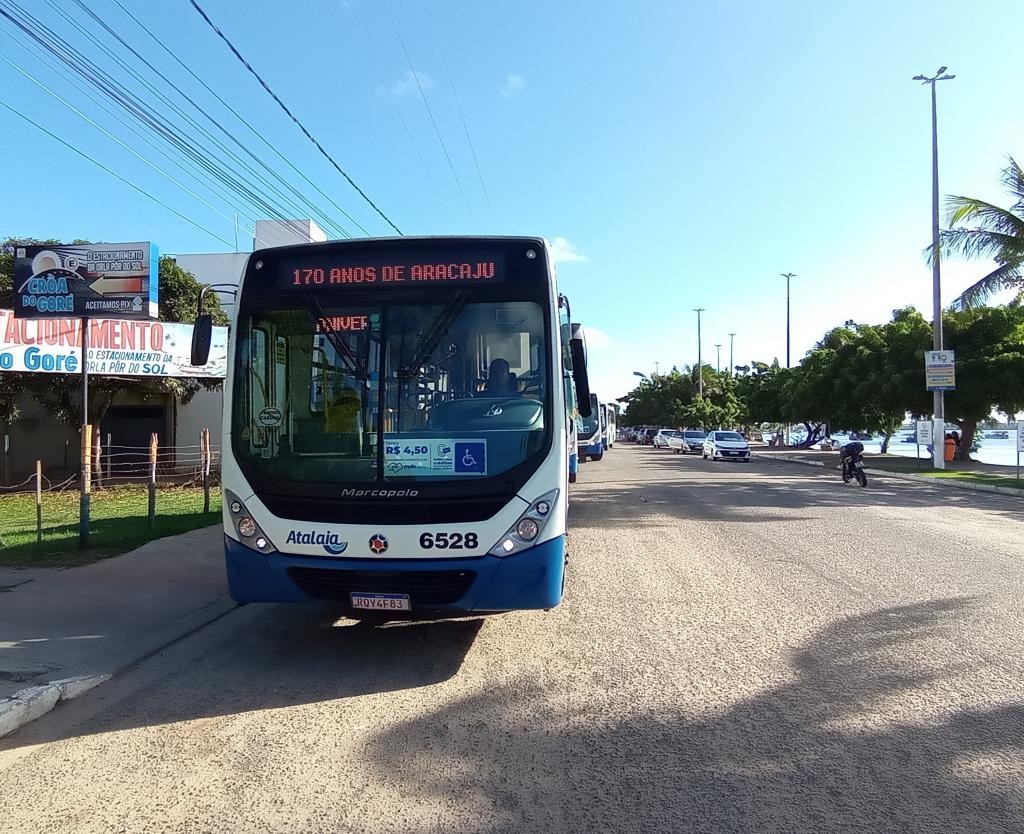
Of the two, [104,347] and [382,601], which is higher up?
[104,347]

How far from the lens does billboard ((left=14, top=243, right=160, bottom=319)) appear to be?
9914mm

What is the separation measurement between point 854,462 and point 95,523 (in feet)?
60.8

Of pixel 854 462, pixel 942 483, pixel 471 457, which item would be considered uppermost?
pixel 471 457

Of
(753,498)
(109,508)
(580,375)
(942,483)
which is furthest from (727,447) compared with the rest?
(580,375)

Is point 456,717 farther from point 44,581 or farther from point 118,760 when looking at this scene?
point 44,581

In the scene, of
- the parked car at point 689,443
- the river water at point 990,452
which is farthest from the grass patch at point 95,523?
the parked car at point 689,443

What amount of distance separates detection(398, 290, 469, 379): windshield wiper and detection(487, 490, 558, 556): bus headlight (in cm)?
129

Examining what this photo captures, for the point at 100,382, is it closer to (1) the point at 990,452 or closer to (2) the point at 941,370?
(2) the point at 941,370

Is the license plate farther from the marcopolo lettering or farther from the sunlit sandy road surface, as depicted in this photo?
the marcopolo lettering

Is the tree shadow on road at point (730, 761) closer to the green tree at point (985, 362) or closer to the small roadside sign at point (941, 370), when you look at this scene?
the small roadside sign at point (941, 370)

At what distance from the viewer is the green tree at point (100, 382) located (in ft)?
64.0

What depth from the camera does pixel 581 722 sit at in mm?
4480

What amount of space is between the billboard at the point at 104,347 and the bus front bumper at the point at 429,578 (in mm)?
11957

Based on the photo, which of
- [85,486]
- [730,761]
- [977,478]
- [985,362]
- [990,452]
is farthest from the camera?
[990,452]
